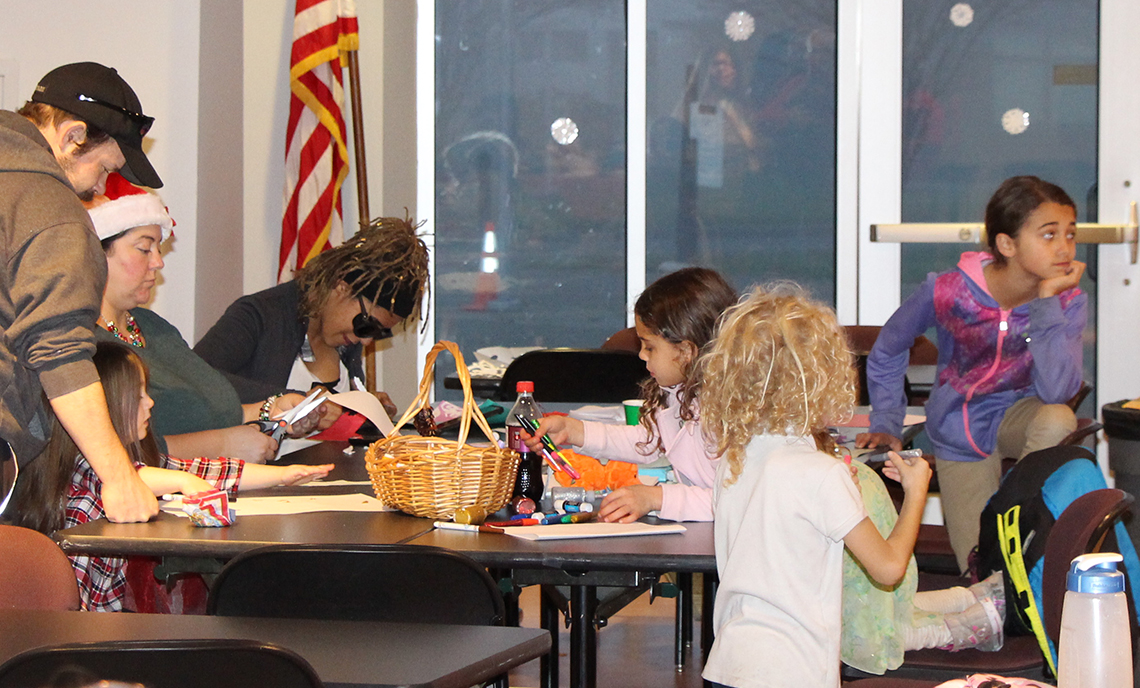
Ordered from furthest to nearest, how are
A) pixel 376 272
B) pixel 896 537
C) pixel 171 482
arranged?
pixel 376 272, pixel 171 482, pixel 896 537

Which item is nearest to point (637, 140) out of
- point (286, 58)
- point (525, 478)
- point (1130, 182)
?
point (286, 58)

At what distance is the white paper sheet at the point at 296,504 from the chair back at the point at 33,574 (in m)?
0.37

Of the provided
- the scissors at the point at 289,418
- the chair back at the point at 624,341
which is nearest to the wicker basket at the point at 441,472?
the scissors at the point at 289,418

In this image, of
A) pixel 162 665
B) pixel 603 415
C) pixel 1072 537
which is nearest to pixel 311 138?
pixel 603 415

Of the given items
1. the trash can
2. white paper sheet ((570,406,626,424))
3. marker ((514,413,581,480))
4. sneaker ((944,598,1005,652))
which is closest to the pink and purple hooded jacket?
the trash can

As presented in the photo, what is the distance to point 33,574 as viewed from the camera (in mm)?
1760

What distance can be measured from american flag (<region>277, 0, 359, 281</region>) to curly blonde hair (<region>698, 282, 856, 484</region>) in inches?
128

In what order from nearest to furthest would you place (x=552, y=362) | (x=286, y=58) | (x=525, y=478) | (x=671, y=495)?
(x=671, y=495)
(x=525, y=478)
(x=552, y=362)
(x=286, y=58)

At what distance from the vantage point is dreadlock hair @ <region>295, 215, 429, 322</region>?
3584 millimetres

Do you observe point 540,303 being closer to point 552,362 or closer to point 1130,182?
point 552,362

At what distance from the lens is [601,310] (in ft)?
19.2

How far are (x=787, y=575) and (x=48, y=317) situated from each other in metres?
1.30

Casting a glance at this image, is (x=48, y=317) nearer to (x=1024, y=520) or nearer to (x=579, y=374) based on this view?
(x=1024, y=520)

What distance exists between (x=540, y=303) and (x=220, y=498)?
3.87 metres
